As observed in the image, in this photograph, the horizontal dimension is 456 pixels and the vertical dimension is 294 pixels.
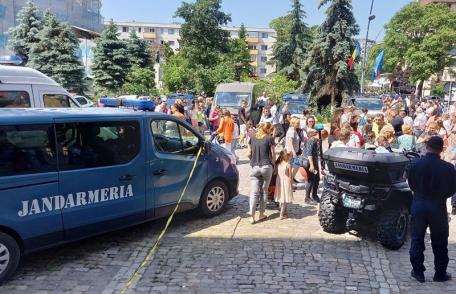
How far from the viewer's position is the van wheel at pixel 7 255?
486 centimetres

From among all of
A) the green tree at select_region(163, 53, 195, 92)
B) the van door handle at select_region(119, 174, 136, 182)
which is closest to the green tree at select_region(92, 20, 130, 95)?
the green tree at select_region(163, 53, 195, 92)

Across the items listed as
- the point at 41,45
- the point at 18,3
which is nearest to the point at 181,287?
the point at 41,45

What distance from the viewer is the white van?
920 cm

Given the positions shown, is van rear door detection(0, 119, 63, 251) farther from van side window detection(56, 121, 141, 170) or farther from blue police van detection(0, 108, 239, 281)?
van side window detection(56, 121, 141, 170)

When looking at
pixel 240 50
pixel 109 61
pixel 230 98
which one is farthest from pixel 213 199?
pixel 240 50

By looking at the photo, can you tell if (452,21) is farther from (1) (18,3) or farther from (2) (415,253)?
(2) (415,253)

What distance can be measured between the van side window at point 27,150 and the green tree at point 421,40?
2148 inches

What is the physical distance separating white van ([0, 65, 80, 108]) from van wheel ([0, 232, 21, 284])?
16.4ft

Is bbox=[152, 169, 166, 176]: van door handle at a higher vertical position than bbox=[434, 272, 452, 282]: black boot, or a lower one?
higher

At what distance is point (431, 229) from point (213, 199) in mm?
3541

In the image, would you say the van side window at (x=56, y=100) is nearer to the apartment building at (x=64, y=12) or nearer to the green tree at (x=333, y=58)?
the green tree at (x=333, y=58)

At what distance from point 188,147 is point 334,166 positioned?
2267 mm

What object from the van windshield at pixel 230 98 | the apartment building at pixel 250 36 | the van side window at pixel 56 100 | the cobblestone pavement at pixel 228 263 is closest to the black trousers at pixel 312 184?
the cobblestone pavement at pixel 228 263

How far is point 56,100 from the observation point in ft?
33.1
